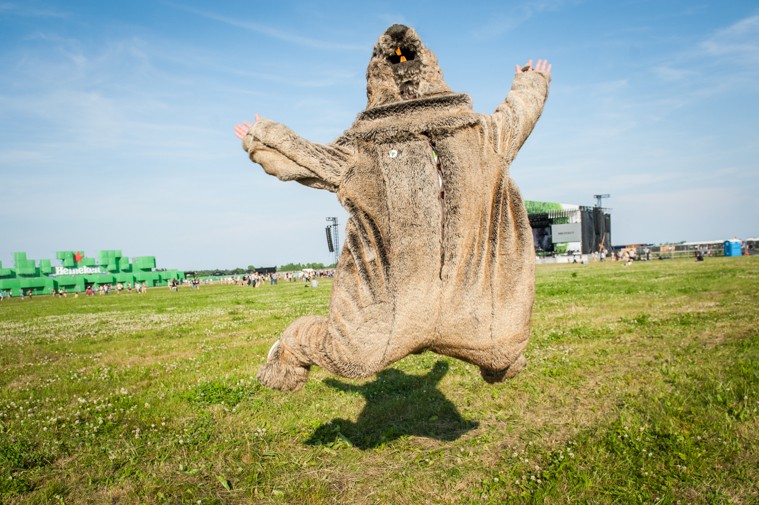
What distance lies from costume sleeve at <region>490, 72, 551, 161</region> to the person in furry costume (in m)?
0.01

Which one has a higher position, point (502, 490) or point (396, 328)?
point (396, 328)

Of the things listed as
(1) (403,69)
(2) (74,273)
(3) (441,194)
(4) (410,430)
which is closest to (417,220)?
(3) (441,194)

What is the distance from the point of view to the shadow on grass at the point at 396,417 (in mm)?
6145

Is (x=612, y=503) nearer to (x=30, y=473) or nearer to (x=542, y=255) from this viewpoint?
(x=30, y=473)

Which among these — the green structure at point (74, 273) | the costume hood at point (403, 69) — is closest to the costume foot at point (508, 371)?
the costume hood at point (403, 69)

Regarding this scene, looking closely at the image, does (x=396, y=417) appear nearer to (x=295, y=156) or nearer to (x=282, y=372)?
(x=282, y=372)

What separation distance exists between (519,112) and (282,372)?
2567mm

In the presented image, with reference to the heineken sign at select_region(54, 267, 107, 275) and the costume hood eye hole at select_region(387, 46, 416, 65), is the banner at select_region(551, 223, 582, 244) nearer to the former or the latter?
the heineken sign at select_region(54, 267, 107, 275)

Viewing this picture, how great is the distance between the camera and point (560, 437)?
5773 mm

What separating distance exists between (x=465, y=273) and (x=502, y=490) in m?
2.24

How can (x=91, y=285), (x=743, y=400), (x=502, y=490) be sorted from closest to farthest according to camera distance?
(x=502, y=490), (x=743, y=400), (x=91, y=285)

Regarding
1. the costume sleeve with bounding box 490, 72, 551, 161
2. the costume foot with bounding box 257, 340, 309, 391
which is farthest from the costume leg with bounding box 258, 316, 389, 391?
the costume sleeve with bounding box 490, 72, 551, 161

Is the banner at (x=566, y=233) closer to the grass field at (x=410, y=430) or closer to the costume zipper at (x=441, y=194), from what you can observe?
the grass field at (x=410, y=430)

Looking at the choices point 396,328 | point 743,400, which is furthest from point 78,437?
point 743,400
